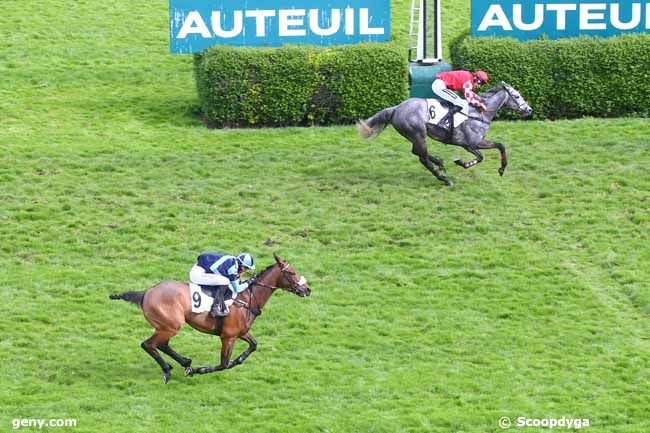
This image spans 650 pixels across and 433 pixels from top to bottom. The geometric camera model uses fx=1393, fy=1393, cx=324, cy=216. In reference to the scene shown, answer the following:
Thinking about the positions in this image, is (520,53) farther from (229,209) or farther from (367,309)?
(367,309)

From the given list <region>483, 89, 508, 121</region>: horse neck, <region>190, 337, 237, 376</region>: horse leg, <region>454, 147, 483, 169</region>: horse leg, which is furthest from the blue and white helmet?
<region>483, 89, 508, 121</region>: horse neck

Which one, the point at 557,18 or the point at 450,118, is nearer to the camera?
the point at 450,118

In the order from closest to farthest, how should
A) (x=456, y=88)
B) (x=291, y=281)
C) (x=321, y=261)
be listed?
(x=291, y=281), (x=321, y=261), (x=456, y=88)

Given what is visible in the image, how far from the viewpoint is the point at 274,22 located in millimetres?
23250

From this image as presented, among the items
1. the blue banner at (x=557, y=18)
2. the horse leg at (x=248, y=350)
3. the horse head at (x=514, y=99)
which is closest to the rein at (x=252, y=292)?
the horse leg at (x=248, y=350)

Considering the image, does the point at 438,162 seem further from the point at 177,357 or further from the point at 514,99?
the point at 177,357

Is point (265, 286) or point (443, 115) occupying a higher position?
point (443, 115)

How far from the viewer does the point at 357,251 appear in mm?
18531

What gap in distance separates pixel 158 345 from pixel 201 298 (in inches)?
25.9

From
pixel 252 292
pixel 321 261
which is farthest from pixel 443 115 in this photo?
pixel 252 292

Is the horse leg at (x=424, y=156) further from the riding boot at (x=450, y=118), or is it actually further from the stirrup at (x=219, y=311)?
the stirrup at (x=219, y=311)

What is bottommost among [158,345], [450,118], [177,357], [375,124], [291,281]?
[177,357]

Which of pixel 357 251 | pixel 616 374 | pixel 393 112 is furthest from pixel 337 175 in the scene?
pixel 616 374

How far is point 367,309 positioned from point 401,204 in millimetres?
3516
